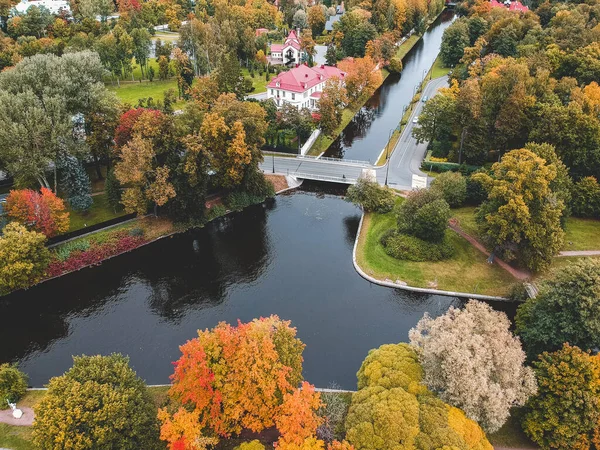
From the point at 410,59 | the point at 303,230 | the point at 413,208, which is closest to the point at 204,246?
the point at 303,230

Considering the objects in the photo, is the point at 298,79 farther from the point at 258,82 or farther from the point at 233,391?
the point at 233,391

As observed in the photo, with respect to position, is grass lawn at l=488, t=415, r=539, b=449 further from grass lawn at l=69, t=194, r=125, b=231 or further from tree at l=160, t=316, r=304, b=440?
grass lawn at l=69, t=194, r=125, b=231

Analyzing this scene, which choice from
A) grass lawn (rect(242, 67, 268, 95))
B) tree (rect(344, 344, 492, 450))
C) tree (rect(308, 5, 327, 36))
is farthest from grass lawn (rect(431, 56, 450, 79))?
tree (rect(344, 344, 492, 450))

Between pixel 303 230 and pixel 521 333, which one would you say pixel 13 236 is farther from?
pixel 521 333

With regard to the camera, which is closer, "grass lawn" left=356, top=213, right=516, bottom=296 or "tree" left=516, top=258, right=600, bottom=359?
"tree" left=516, top=258, right=600, bottom=359

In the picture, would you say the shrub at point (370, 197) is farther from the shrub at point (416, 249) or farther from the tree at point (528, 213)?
the tree at point (528, 213)

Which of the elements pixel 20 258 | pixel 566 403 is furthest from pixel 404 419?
pixel 20 258

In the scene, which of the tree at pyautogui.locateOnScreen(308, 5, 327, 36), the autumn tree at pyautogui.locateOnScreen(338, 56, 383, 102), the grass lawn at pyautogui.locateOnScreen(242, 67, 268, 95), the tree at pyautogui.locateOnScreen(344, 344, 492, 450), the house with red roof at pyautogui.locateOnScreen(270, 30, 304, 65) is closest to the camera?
the tree at pyautogui.locateOnScreen(344, 344, 492, 450)
